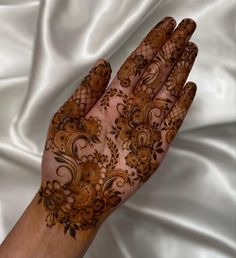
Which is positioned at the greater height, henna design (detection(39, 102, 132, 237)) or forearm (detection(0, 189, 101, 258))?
henna design (detection(39, 102, 132, 237))

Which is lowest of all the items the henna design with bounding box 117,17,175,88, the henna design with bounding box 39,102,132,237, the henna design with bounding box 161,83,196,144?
the henna design with bounding box 39,102,132,237

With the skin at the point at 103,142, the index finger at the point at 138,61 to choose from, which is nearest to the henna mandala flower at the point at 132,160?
the skin at the point at 103,142

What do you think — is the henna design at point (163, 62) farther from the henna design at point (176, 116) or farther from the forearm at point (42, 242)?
the forearm at point (42, 242)

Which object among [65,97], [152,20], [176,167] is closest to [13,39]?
[65,97]

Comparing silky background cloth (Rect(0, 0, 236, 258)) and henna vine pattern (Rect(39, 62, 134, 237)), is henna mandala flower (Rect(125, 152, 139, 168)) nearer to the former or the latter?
henna vine pattern (Rect(39, 62, 134, 237))

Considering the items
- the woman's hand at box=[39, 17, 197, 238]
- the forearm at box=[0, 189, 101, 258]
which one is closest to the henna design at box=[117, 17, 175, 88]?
the woman's hand at box=[39, 17, 197, 238]

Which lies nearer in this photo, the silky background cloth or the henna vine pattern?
the henna vine pattern

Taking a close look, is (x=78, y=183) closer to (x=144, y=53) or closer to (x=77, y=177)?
(x=77, y=177)

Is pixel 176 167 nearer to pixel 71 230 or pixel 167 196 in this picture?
pixel 167 196
